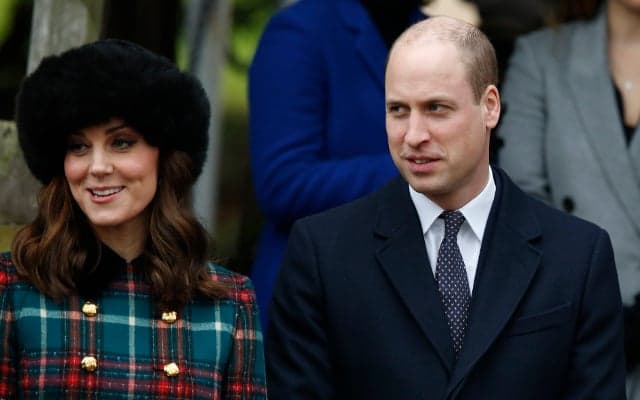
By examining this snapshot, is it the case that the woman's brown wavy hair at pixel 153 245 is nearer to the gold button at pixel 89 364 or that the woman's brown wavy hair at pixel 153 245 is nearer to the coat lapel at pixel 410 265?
the gold button at pixel 89 364

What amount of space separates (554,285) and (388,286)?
433 mm

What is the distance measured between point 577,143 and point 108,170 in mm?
1807

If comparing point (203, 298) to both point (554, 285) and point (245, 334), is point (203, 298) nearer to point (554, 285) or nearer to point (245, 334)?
point (245, 334)

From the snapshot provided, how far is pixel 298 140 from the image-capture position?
554cm

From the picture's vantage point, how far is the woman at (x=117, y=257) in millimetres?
4590

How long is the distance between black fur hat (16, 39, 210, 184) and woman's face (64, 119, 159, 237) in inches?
1.3

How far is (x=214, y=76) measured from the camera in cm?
716

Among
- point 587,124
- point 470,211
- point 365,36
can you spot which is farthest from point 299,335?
point 587,124

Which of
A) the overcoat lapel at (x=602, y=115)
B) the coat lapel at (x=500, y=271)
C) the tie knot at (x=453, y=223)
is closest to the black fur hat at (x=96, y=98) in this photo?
the tie knot at (x=453, y=223)

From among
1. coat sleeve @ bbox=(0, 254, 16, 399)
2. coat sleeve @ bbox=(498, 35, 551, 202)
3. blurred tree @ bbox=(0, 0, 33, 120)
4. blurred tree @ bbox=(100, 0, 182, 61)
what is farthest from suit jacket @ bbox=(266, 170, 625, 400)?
blurred tree @ bbox=(0, 0, 33, 120)

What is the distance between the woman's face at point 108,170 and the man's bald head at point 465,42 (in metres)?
0.74

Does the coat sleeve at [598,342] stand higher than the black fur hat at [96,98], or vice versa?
the black fur hat at [96,98]

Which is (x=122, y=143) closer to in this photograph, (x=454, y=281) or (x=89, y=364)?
(x=89, y=364)

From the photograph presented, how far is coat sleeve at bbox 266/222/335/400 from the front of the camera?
4844 mm
